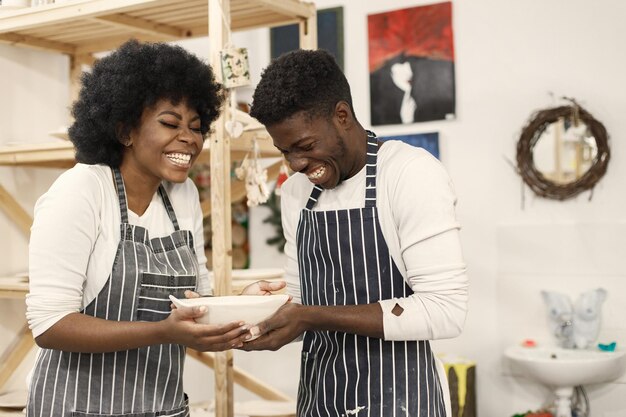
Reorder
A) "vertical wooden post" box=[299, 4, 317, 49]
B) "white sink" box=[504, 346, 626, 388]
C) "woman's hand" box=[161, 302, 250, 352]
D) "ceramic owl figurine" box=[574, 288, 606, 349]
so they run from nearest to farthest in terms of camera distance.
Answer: "woman's hand" box=[161, 302, 250, 352], "vertical wooden post" box=[299, 4, 317, 49], "white sink" box=[504, 346, 626, 388], "ceramic owl figurine" box=[574, 288, 606, 349]

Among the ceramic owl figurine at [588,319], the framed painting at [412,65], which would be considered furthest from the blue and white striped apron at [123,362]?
the framed painting at [412,65]

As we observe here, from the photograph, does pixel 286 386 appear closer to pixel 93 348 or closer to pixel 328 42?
pixel 328 42

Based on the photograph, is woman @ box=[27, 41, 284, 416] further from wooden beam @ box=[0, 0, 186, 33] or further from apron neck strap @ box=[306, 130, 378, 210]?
wooden beam @ box=[0, 0, 186, 33]

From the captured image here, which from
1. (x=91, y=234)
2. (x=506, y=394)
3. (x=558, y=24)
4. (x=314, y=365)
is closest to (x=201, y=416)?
(x=314, y=365)

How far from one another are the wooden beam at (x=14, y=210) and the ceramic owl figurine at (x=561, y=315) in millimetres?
3111

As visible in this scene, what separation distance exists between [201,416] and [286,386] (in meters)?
2.95

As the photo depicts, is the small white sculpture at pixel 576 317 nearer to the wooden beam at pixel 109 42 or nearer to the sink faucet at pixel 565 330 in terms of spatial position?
the sink faucet at pixel 565 330

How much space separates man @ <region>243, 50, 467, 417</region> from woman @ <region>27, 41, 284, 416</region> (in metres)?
0.23

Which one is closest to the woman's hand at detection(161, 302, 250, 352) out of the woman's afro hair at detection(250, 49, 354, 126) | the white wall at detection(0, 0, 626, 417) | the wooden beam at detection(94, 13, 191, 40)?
the woman's afro hair at detection(250, 49, 354, 126)

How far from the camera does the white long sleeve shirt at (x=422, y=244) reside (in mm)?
1707

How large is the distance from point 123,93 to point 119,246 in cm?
38

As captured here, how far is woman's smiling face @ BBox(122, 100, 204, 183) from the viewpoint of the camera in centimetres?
197

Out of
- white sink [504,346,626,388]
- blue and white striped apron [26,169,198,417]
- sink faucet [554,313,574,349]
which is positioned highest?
blue and white striped apron [26,169,198,417]

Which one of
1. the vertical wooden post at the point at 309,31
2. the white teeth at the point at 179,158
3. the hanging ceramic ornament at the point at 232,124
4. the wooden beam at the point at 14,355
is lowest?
the wooden beam at the point at 14,355
